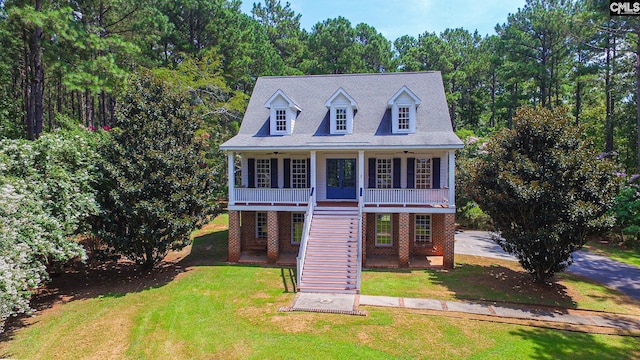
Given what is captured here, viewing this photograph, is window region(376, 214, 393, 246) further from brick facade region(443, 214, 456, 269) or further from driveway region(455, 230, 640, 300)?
driveway region(455, 230, 640, 300)

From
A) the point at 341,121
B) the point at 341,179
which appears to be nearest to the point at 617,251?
the point at 341,179

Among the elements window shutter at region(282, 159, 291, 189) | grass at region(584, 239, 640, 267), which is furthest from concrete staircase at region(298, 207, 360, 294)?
grass at region(584, 239, 640, 267)

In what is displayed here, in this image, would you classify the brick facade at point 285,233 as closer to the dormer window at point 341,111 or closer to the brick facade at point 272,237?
the brick facade at point 272,237

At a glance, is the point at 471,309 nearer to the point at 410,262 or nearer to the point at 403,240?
the point at 403,240

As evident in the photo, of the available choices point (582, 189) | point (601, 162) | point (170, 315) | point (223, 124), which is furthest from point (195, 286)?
point (223, 124)

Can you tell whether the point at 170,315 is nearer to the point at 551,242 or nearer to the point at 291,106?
the point at 291,106
